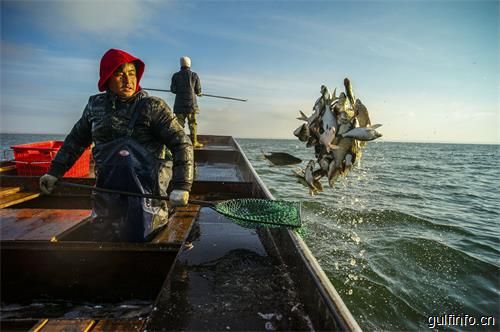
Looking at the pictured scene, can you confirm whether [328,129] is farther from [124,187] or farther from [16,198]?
[16,198]

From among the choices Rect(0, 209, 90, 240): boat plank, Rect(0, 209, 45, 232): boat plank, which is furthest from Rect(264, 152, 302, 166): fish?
Rect(0, 209, 45, 232): boat plank

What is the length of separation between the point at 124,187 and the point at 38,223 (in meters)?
2.67

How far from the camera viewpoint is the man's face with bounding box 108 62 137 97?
3.14 meters

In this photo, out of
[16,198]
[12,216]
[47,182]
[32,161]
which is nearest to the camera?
[47,182]

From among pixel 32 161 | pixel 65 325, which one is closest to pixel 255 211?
pixel 65 325

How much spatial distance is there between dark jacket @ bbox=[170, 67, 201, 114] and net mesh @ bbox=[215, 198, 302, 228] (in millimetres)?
5951

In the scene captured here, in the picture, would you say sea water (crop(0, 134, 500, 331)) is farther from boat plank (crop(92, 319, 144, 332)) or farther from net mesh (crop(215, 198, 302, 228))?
boat plank (crop(92, 319, 144, 332))

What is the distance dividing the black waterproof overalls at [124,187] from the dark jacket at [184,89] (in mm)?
6015

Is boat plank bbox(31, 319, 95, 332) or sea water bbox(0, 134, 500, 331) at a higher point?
boat plank bbox(31, 319, 95, 332)

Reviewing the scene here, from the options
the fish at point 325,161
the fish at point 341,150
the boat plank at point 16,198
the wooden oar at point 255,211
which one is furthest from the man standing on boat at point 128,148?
the boat plank at point 16,198

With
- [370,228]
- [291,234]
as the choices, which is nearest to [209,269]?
[291,234]

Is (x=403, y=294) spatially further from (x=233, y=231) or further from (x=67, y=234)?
(x=67, y=234)

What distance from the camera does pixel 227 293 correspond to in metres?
2.47

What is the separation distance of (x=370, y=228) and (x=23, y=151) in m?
9.74
